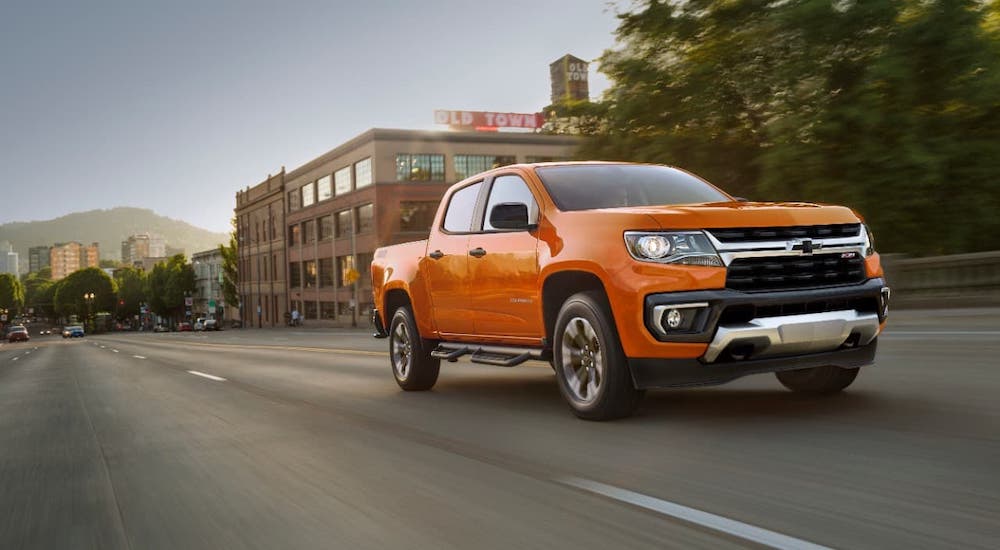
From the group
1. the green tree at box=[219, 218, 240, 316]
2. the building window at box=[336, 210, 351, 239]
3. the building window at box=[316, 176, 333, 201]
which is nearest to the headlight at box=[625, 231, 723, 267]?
the building window at box=[336, 210, 351, 239]

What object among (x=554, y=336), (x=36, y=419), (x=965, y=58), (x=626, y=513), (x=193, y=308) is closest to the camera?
(x=626, y=513)

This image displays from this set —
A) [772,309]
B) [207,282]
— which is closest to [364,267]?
[772,309]

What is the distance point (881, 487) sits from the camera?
3.80m

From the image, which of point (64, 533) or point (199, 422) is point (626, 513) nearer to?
point (64, 533)

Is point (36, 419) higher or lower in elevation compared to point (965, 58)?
lower

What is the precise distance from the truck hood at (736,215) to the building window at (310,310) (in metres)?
72.0

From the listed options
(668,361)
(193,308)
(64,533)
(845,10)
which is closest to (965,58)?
(845,10)

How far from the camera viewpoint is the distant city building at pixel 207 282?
124875mm

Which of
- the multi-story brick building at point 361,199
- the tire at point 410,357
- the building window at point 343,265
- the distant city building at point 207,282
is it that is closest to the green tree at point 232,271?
the distant city building at point 207,282

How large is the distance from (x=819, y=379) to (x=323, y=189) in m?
70.9

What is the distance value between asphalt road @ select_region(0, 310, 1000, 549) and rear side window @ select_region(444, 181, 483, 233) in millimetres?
1515

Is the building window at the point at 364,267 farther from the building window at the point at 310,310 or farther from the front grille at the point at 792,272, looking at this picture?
the front grille at the point at 792,272

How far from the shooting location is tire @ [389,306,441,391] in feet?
27.5

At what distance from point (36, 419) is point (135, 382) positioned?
450cm
